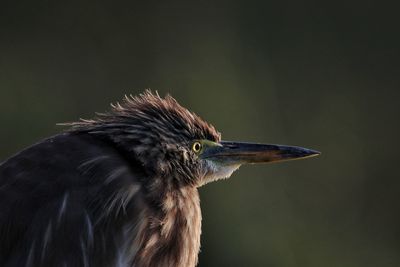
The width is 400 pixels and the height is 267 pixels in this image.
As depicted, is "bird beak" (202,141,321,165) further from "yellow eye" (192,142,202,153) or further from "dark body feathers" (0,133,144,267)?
"dark body feathers" (0,133,144,267)

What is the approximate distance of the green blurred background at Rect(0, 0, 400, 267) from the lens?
373 inches

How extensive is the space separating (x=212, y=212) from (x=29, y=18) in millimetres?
3548

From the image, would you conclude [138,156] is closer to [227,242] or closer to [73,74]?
[227,242]

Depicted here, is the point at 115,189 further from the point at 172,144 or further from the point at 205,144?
the point at 205,144

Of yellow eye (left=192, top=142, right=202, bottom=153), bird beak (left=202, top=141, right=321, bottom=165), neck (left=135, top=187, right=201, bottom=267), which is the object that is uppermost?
yellow eye (left=192, top=142, right=202, bottom=153)

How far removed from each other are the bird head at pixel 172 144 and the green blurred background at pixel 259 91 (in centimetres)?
509

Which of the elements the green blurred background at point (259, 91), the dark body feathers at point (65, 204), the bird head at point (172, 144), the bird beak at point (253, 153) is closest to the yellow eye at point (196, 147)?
the bird head at point (172, 144)

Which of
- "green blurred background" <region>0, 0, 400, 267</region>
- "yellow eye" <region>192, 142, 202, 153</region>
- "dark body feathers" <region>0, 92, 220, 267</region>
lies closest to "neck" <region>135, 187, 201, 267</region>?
"dark body feathers" <region>0, 92, 220, 267</region>

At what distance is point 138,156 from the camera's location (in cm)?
365

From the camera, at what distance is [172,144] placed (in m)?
3.74

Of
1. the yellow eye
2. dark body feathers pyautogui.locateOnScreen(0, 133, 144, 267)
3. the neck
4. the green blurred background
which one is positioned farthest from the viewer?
the green blurred background

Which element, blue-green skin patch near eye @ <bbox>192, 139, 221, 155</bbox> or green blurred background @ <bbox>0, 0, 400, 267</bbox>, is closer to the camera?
blue-green skin patch near eye @ <bbox>192, 139, 221, 155</bbox>

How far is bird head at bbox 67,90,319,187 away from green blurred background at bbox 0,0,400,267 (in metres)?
5.09

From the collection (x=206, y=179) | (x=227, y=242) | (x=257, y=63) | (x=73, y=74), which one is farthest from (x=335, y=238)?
(x=206, y=179)
